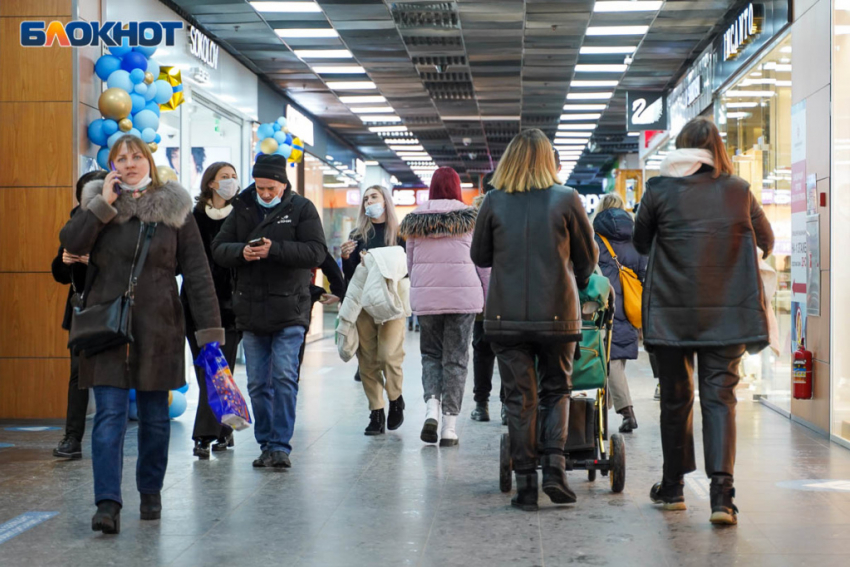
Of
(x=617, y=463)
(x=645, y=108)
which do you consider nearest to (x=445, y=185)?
(x=617, y=463)

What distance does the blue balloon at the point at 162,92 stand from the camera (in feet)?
26.6

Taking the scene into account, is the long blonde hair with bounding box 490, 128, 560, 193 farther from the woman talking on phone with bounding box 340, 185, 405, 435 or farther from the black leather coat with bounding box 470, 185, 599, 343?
the woman talking on phone with bounding box 340, 185, 405, 435

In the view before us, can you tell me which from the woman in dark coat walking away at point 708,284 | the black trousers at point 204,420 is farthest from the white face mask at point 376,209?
the woman in dark coat walking away at point 708,284

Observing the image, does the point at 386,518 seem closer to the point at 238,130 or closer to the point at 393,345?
the point at 393,345

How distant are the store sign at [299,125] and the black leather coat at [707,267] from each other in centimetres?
1175

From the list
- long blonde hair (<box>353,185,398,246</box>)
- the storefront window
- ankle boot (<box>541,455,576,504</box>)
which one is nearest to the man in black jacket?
long blonde hair (<box>353,185,398,246</box>)

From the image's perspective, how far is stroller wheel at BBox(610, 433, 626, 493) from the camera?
4.99 metres

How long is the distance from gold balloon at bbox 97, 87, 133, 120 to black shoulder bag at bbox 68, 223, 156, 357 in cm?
358

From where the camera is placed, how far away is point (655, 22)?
11.6m

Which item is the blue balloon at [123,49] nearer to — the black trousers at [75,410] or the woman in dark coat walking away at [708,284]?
the black trousers at [75,410]

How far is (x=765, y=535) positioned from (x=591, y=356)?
115cm

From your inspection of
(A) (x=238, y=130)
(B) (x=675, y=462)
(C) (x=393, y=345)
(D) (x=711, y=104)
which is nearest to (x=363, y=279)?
(C) (x=393, y=345)

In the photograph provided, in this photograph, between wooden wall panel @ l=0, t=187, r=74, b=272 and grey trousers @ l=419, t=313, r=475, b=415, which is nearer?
grey trousers @ l=419, t=313, r=475, b=415

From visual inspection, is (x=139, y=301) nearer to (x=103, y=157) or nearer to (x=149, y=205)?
(x=149, y=205)
